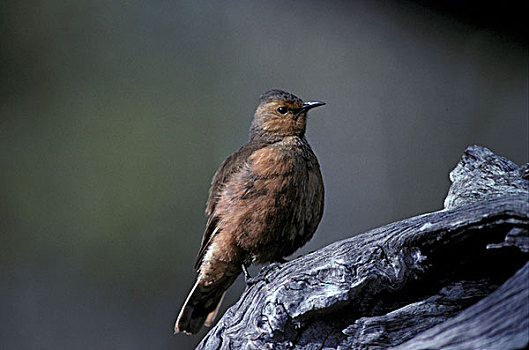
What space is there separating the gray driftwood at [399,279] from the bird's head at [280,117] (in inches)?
58.6

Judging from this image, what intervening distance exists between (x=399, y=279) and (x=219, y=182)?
1778 millimetres

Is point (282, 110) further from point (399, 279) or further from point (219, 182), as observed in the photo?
point (399, 279)

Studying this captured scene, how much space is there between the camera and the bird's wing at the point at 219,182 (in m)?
3.61

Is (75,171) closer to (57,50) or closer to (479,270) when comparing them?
(57,50)

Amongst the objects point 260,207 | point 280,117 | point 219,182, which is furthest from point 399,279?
point 280,117

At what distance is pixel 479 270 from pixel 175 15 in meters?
3.64

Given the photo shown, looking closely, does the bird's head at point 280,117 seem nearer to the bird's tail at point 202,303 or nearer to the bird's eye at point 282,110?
the bird's eye at point 282,110

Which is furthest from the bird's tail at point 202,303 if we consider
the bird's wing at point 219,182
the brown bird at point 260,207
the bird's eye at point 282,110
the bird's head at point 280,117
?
the bird's eye at point 282,110

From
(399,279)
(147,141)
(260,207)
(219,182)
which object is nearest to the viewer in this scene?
(399,279)

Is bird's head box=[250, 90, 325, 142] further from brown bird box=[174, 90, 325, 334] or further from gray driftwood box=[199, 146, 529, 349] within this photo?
gray driftwood box=[199, 146, 529, 349]

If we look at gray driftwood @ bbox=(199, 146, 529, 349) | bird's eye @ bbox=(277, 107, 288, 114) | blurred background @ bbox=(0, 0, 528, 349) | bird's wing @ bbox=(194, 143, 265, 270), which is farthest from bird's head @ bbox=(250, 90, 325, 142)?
gray driftwood @ bbox=(199, 146, 529, 349)

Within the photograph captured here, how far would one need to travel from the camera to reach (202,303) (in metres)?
3.84

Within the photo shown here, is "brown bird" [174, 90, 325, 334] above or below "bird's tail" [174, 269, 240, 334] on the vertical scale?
above

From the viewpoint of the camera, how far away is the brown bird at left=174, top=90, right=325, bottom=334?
3.36m
